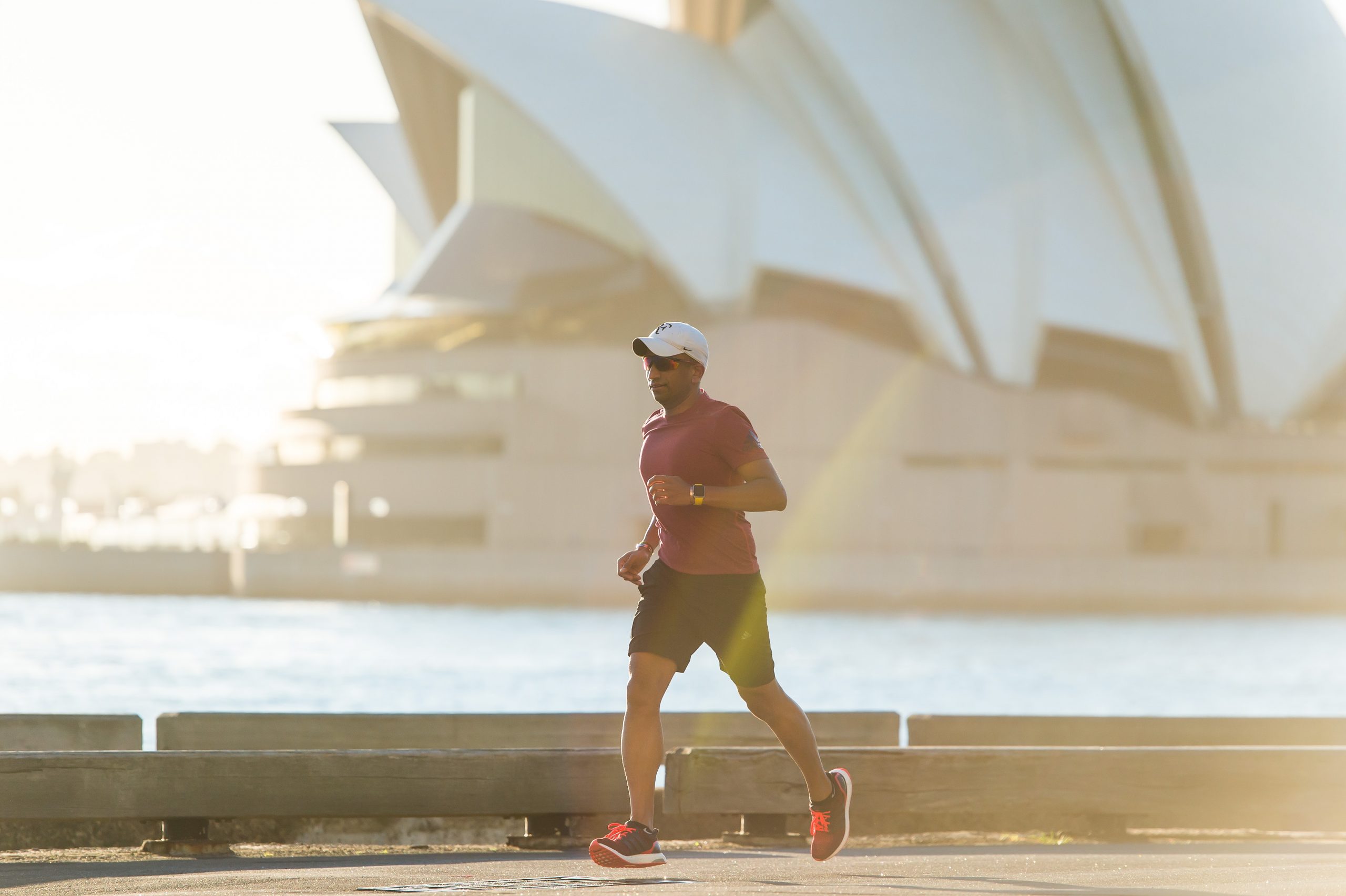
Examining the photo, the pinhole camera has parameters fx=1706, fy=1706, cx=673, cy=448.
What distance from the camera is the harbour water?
669 inches

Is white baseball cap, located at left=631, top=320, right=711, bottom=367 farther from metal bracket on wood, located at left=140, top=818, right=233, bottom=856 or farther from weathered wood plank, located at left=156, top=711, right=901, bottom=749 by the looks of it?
weathered wood plank, located at left=156, top=711, right=901, bottom=749

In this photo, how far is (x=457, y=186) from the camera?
55.6m

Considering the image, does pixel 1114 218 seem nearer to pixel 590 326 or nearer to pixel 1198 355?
pixel 1198 355

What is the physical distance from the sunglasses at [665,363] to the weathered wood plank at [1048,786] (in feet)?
4.87

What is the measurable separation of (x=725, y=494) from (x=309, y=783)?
1.73 metres

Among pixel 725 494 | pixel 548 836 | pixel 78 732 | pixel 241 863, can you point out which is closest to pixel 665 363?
pixel 725 494

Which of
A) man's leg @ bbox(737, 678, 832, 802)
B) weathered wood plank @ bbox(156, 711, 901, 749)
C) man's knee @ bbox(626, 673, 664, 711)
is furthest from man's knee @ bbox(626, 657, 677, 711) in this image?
weathered wood plank @ bbox(156, 711, 901, 749)

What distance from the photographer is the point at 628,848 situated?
450cm

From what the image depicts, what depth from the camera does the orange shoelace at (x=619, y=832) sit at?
4520mm

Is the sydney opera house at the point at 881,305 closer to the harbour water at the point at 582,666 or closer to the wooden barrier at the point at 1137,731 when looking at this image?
the harbour water at the point at 582,666

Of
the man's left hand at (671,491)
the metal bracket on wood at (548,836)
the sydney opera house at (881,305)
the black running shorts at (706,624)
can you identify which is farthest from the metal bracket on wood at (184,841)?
the sydney opera house at (881,305)

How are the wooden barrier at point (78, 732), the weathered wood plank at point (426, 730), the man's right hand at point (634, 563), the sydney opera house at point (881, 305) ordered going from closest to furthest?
the man's right hand at point (634, 563) < the wooden barrier at point (78, 732) < the weathered wood plank at point (426, 730) < the sydney opera house at point (881, 305)

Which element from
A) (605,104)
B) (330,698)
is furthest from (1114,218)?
(330,698)

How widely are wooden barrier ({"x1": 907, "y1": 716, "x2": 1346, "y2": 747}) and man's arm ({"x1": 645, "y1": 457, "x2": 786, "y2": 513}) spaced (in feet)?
9.01
